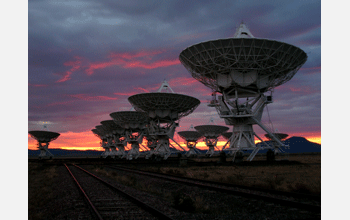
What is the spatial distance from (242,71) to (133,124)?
4346 centimetres

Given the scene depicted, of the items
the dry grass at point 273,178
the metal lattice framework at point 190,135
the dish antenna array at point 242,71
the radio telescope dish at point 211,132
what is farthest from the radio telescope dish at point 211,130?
the dry grass at point 273,178

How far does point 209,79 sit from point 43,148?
231ft

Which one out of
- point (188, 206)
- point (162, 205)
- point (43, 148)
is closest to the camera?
point (188, 206)

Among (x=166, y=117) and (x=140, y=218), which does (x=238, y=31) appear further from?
(x=140, y=218)

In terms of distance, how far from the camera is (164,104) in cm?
4784

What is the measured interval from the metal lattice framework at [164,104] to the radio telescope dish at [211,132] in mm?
27440

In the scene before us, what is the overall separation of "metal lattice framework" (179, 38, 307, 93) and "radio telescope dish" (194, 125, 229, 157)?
42369 millimetres

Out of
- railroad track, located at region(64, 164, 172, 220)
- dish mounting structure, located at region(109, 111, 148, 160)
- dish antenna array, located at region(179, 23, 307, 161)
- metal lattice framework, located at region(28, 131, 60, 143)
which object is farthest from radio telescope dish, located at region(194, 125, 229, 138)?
railroad track, located at region(64, 164, 172, 220)

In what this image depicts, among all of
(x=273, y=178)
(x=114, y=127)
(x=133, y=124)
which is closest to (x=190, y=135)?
(x=114, y=127)

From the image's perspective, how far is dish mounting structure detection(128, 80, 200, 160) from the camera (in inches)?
1860

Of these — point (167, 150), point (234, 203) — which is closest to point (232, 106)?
point (167, 150)

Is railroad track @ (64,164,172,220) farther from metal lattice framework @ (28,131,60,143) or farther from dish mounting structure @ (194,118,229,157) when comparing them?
metal lattice framework @ (28,131,60,143)

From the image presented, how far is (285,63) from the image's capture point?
105 feet

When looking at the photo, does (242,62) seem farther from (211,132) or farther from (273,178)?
(211,132)
